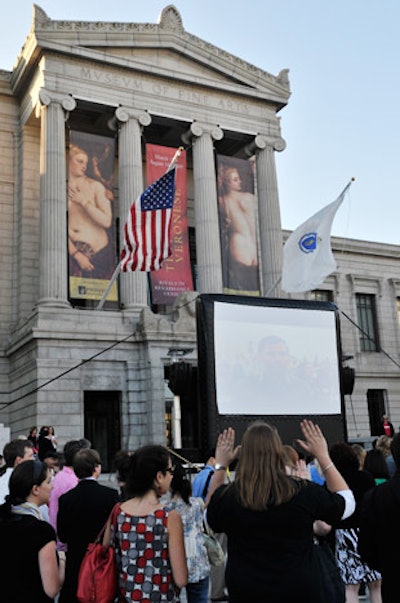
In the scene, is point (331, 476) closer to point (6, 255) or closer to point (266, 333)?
point (266, 333)

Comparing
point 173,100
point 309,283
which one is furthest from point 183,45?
point 309,283

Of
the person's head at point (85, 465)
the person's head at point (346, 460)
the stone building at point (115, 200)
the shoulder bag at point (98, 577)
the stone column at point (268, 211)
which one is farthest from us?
the stone column at point (268, 211)

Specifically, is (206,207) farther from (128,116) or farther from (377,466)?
(377,466)

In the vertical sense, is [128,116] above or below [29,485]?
above

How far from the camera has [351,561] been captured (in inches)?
262

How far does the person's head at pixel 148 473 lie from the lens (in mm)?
4242

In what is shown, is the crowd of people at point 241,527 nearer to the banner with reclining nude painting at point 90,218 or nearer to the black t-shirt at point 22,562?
the black t-shirt at point 22,562

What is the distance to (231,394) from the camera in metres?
11.7

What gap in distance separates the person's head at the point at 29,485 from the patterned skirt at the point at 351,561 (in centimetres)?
344

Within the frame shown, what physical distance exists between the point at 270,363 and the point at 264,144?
20259 mm

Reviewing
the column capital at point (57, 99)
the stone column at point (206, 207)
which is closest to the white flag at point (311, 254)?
the stone column at point (206, 207)

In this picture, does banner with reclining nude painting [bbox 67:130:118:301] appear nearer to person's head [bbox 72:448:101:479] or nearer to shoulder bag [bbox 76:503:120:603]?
person's head [bbox 72:448:101:479]

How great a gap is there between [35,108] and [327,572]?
2546cm

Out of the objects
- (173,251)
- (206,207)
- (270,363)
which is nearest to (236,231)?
(206,207)
